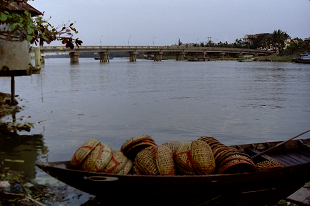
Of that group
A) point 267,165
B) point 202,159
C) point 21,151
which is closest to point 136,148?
point 202,159

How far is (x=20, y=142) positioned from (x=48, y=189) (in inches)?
186

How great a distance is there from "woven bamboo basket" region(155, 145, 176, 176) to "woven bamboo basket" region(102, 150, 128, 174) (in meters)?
0.75

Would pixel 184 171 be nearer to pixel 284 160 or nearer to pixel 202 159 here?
pixel 202 159

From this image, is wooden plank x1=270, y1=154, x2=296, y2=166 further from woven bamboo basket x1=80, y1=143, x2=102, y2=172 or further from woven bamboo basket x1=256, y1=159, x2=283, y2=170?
woven bamboo basket x1=80, y1=143, x2=102, y2=172

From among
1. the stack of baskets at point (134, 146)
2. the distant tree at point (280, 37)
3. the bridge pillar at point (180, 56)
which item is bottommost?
the stack of baskets at point (134, 146)

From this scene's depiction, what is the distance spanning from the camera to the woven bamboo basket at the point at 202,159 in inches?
243

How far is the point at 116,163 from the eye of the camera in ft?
20.6

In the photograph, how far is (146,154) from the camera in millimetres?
6367

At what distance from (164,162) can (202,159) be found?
0.76 m

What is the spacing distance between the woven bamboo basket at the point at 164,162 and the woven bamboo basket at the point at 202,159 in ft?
1.48

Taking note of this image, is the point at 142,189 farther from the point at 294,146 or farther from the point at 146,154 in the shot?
the point at 294,146

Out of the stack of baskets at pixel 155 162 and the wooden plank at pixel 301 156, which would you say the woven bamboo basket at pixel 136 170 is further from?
the wooden plank at pixel 301 156

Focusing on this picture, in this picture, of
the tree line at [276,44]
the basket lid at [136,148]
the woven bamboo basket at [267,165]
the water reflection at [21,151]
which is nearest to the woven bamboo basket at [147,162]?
the basket lid at [136,148]

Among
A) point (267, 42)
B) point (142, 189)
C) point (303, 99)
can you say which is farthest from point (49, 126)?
point (267, 42)
